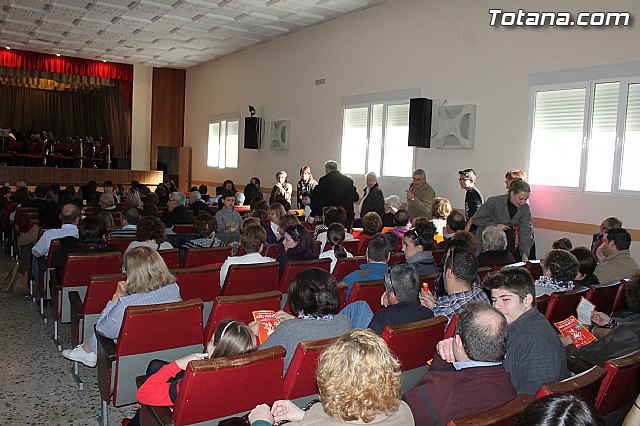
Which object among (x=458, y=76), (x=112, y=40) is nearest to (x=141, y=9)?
(x=112, y=40)

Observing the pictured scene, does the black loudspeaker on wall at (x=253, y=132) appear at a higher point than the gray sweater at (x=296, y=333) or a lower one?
higher

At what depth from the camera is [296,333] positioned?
2.49 metres

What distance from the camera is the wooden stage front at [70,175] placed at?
1547 centimetres

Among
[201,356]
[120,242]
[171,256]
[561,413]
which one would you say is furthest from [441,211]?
[561,413]

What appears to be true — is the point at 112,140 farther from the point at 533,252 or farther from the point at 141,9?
the point at 533,252

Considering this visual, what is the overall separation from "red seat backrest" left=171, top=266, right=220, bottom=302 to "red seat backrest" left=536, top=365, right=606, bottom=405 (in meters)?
2.62

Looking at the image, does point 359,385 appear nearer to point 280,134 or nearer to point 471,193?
point 471,193

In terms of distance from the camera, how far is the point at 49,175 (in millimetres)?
16016

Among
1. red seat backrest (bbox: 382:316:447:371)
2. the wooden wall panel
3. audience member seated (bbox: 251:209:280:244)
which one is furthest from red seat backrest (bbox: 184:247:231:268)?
the wooden wall panel

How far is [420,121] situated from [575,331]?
576 centimetres

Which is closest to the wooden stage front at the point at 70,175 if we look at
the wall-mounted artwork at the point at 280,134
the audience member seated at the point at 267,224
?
the wall-mounted artwork at the point at 280,134

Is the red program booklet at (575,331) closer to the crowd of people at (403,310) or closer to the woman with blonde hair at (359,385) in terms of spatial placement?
the crowd of people at (403,310)

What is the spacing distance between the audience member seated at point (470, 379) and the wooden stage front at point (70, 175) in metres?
16.3

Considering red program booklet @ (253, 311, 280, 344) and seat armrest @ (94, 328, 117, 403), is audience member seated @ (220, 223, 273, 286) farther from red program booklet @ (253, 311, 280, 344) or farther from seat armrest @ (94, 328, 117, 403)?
red program booklet @ (253, 311, 280, 344)
